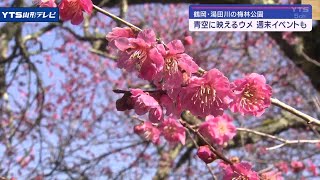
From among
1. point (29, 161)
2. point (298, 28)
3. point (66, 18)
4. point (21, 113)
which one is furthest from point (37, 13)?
point (29, 161)

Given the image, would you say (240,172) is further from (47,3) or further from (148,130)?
(148,130)

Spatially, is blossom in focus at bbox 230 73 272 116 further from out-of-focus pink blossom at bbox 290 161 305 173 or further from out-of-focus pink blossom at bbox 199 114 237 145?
out-of-focus pink blossom at bbox 290 161 305 173

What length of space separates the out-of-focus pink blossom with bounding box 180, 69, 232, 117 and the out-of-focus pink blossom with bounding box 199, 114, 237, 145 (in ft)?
4.03

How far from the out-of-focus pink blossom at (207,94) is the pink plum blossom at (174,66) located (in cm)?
3

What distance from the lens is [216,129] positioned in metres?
2.52

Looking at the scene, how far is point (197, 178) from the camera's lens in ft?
16.8

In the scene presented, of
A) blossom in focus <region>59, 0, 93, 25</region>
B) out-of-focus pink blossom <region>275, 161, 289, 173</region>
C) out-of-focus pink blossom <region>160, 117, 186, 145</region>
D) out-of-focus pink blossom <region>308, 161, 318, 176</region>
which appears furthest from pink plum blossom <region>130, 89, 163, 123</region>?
out-of-focus pink blossom <region>308, 161, 318, 176</region>

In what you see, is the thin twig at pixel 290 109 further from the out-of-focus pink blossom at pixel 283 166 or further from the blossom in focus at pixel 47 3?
the out-of-focus pink blossom at pixel 283 166

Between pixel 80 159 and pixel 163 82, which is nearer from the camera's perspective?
pixel 163 82

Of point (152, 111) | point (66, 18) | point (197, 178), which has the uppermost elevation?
point (66, 18)

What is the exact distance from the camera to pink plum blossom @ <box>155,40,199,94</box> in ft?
3.68

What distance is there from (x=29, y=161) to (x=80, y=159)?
1.92 feet

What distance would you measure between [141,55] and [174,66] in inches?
3.1

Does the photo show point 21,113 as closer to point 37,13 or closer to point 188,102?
point 37,13
